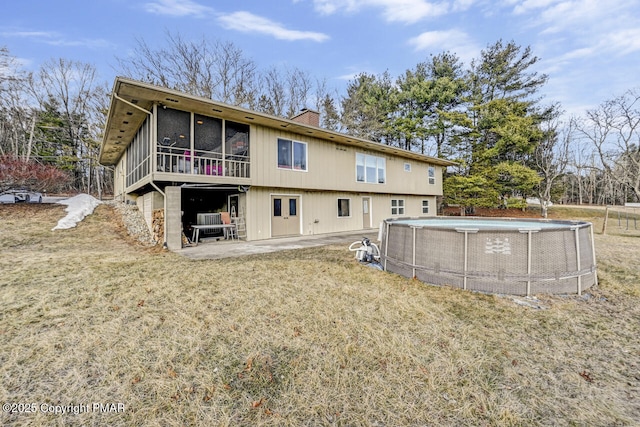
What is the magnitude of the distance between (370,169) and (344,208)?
2656 millimetres

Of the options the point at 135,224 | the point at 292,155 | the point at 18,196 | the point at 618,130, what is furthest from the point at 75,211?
the point at 618,130

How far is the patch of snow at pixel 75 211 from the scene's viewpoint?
1005 centimetres

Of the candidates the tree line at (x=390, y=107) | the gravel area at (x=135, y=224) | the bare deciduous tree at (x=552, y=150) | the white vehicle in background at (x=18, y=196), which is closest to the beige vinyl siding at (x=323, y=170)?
the gravel area at (x=135, y=224)

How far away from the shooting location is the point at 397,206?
16.8m

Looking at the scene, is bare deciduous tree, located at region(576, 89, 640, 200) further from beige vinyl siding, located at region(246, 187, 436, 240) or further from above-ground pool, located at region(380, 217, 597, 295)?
above-ground pool, located at region(380, 217, 597, 295)

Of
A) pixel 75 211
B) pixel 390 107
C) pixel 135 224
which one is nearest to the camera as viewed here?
pixel 135 224

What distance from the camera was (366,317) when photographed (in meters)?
3.33

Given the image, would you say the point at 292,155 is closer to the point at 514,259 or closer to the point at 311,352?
the point at 514,259

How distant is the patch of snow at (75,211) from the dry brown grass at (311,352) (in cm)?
673

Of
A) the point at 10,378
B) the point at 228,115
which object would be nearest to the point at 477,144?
the point at 228,115

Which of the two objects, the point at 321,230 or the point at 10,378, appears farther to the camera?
the point at 321,230

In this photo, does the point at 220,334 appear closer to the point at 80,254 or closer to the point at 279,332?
the point at 279,332

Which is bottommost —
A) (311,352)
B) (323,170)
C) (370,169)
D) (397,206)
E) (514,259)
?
(311,352)

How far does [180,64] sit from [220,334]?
888 inches
